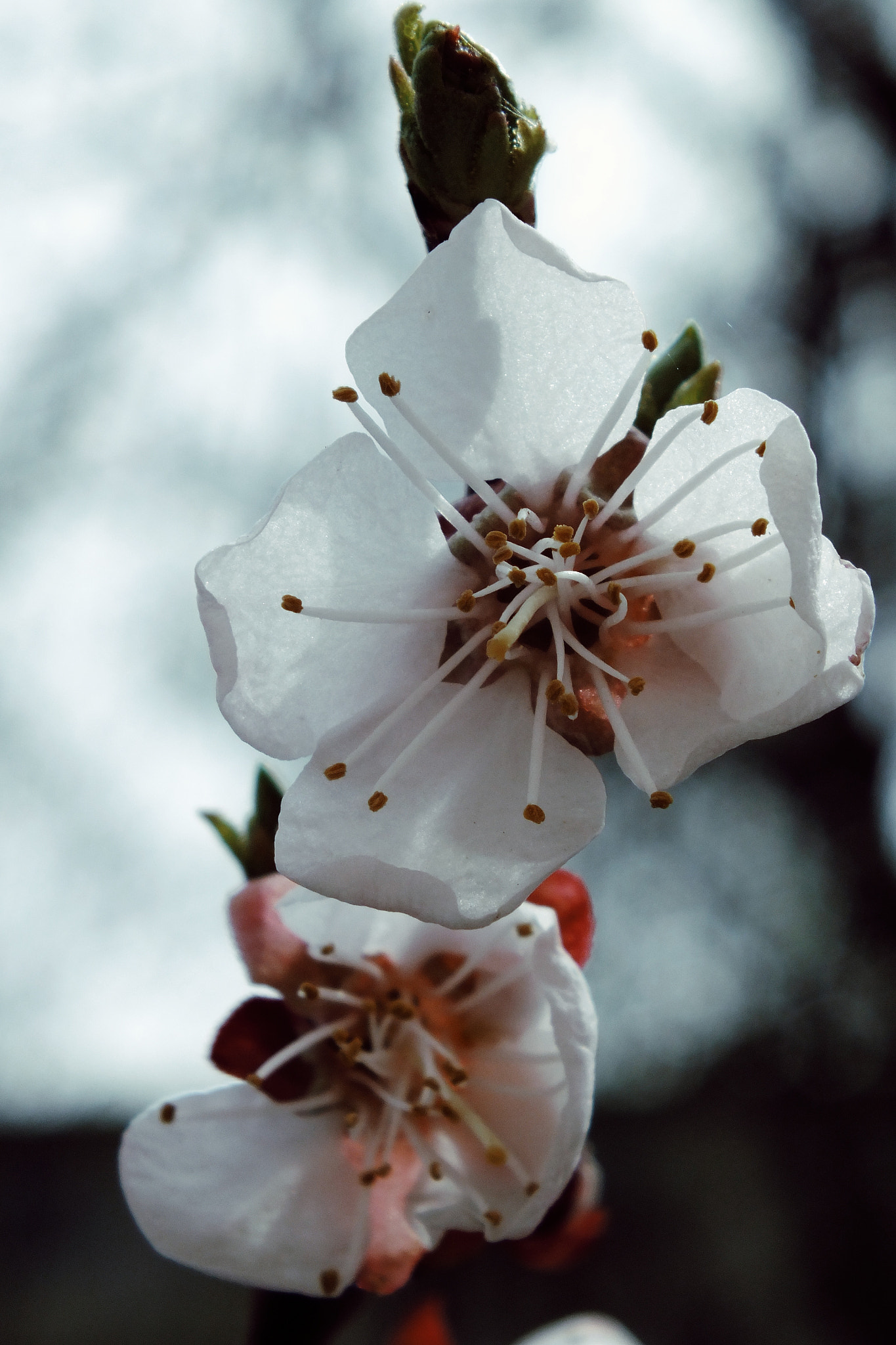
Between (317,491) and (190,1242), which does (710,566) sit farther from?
(190,1242)

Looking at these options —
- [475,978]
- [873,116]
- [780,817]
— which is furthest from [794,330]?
[475,978]

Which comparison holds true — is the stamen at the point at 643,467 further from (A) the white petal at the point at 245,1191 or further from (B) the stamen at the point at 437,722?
(A) the white petal at the point at 245,1191

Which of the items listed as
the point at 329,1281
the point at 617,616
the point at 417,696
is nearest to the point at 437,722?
the point at 417,696

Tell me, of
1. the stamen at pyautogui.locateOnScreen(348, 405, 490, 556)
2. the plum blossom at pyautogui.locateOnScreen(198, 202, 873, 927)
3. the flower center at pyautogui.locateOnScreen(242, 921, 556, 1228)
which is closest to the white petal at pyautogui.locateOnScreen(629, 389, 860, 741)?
the plum blossom at pyautogui.locateOnScreen(198, 202, 873, 927)

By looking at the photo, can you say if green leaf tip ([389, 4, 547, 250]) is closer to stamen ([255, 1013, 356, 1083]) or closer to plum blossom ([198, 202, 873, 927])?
plum blossom ([198, 202, 873, 927])

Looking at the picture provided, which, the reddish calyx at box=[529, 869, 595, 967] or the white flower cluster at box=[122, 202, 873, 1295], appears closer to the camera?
the white flower cluster at box=[122, 202, 873, 1295]

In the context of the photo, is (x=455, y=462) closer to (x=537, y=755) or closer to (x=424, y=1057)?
(x=537, y=755)
